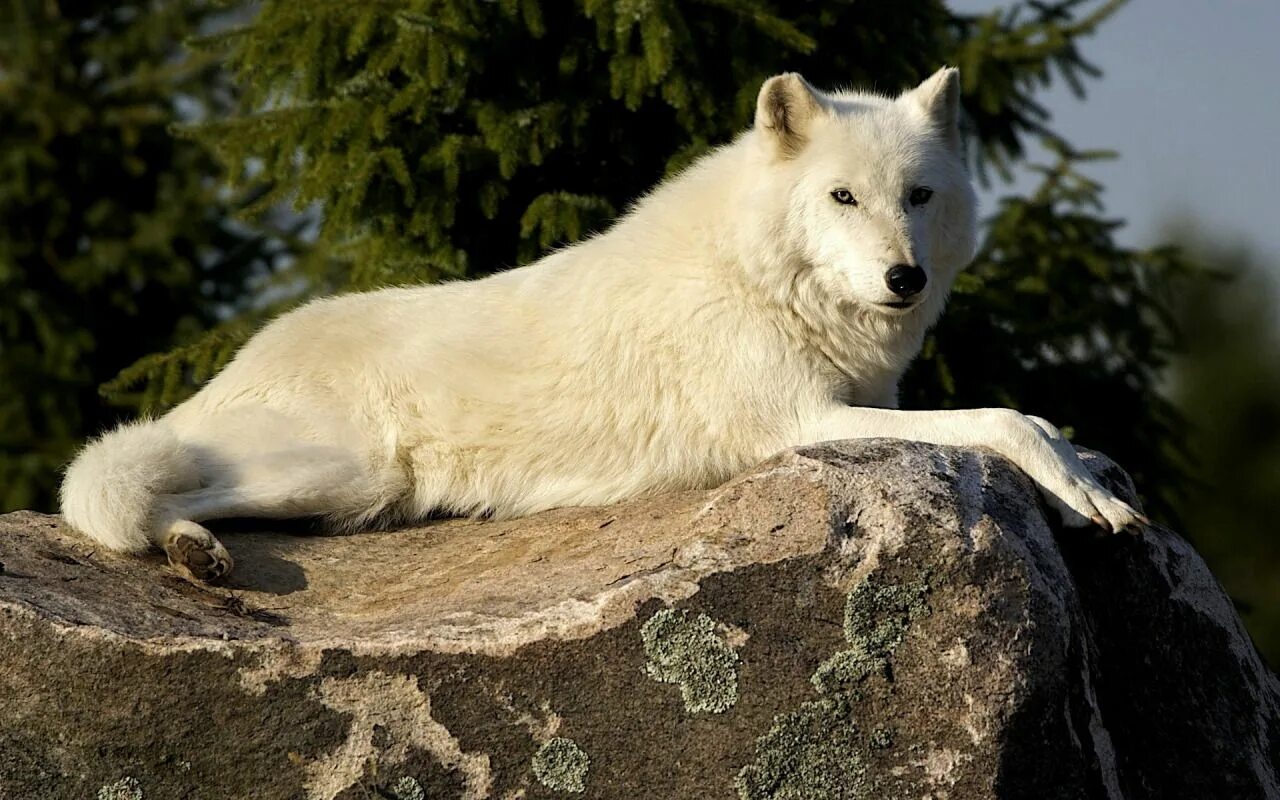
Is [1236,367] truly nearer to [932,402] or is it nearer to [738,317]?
[932,402]

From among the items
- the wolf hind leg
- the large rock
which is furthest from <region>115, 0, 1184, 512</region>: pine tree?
the large rock

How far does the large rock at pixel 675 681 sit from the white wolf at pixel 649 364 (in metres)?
1.09

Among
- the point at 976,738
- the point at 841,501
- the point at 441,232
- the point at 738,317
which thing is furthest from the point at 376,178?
the point at 976,738

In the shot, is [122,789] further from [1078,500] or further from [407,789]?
[1078,500]

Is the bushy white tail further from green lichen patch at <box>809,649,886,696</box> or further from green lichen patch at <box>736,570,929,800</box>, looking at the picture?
green lichen patch at <box>809,649,886,696</box>

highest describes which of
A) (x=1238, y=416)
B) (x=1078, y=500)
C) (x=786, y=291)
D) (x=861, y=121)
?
(x=861, y=121)

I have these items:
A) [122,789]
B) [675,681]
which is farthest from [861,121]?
[122,789]

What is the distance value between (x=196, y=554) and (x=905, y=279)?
269 cm

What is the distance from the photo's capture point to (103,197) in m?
14.0

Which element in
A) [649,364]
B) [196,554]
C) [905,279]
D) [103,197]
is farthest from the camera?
[103,197]

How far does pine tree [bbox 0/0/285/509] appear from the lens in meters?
13.2

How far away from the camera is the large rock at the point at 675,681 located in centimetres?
421

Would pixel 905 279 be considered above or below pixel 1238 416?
above

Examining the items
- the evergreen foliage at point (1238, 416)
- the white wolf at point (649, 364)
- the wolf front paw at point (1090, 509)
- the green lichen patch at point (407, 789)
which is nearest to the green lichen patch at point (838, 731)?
A: the wolf front paw at point (1090, 509)
